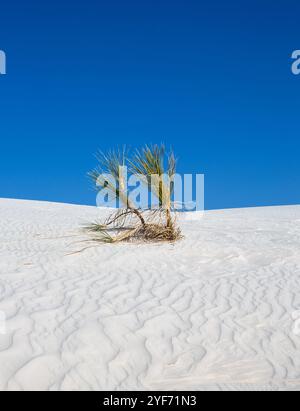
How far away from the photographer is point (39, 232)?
33.5 feet

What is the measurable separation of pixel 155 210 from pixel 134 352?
518 centimetres

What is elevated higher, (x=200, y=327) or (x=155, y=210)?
(x=155, y=210)

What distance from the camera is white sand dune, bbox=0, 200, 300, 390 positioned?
335cm

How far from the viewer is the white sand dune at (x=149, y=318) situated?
3346 millimetres

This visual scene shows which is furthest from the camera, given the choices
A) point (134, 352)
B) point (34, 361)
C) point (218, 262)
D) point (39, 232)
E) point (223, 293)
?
point (39, 232)

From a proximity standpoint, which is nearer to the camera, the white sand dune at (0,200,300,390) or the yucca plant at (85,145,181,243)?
the white sand dune at (0,200,300,390)

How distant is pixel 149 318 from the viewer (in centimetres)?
447

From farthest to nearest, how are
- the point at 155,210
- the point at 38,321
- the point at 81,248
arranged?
the point at 155,210
the point at 81,248
the point at 38,321

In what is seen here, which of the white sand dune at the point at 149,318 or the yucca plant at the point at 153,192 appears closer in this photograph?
the white sand dune at the point at 149,318
